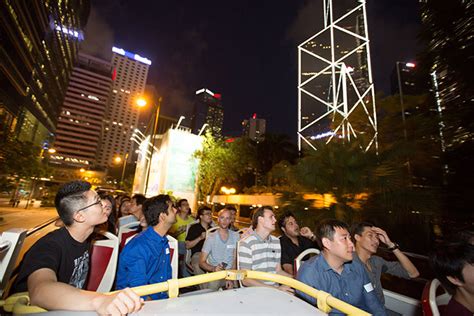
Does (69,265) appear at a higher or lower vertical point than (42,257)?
lower

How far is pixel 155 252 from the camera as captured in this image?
262 cm

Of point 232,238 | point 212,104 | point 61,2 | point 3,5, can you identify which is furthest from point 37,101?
point 212,104

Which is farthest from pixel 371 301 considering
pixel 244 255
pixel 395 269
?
pixel 244 255

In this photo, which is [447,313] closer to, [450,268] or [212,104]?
[450,268]

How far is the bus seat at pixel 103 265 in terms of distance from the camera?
239 cm

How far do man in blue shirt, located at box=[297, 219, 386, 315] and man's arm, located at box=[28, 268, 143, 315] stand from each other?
68.5 inches

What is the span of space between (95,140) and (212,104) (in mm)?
68922

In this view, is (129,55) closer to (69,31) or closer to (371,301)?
(69,31)

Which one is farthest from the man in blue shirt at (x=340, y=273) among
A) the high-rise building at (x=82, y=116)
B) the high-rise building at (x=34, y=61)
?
the high-rise building at (x=82, y=116)

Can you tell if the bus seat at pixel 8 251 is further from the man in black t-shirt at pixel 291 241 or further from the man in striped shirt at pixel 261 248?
the man in black t-shirt at pixel 291 241

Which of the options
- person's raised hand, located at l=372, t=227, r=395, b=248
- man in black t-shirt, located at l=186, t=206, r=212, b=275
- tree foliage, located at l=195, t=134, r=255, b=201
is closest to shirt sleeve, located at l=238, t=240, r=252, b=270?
person's raised hand, located at l=372, t=227, r=395, b=248

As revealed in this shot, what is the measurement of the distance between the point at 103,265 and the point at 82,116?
121842mm

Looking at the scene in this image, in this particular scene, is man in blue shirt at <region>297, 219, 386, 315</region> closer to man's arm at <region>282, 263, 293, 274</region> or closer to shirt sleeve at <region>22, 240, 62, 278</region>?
man's arm at <region>282, 263, 293, 274</region>

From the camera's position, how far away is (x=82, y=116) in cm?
10325
